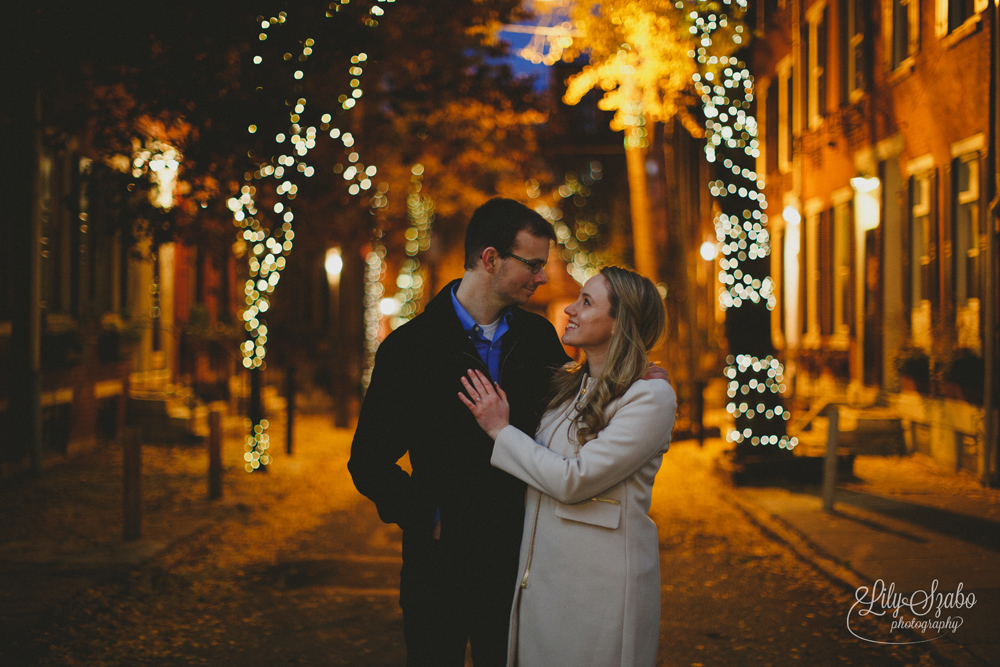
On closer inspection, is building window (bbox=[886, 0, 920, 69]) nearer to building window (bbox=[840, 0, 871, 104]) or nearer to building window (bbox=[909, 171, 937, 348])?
building window (bbox=[840, 0, 871, 104])

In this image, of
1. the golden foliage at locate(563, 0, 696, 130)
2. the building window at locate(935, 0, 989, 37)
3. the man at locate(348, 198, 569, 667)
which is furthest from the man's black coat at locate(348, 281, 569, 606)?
the building window at locate(935, 0, 989, 37)

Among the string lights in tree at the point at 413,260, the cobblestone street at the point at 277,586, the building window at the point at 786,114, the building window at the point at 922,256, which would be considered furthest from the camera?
the string lights in tree at the point at 413,260

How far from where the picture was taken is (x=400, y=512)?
315cm

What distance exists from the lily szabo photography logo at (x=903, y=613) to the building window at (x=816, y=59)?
13189 mm

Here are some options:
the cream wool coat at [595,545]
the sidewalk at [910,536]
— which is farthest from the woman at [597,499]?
the sidewalk at [910,536]

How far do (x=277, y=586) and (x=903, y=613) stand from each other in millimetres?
4091

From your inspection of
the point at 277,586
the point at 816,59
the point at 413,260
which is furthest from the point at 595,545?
the point at 413,260

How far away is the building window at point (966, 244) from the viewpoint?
11258 millimetres

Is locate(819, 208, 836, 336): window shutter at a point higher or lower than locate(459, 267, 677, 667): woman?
higher

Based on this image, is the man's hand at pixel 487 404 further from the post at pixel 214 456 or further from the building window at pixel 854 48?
the building window at pixel 854 48

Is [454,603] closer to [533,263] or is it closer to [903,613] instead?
Result: [533,263]

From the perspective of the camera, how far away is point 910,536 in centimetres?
756

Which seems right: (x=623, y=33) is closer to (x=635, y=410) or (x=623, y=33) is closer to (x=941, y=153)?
(x=941, y=153)

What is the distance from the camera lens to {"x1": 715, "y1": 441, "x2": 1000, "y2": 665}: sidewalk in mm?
5438
